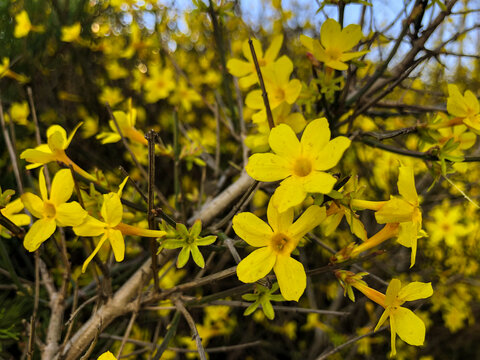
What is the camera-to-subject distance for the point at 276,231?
83cm

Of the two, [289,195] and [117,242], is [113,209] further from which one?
[289,195]

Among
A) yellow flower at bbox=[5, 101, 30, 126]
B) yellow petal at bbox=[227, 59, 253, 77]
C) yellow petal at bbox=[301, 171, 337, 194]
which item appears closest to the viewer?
yellow petal at bbox=[301, 171, 337, 194]

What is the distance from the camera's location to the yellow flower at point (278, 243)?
0.78 metres

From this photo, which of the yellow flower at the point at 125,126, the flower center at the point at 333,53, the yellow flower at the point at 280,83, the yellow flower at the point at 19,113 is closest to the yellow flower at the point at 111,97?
the yellow flower at the point at 19,113

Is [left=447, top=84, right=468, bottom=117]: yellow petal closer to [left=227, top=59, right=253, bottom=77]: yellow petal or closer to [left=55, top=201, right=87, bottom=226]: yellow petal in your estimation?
[left=227, top=59, right=253, bottom=77]: yellow petal

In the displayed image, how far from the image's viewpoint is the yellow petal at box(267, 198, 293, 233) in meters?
0.81

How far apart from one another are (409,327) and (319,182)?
41 centimetres

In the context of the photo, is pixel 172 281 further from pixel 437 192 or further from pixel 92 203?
pixel 437 192

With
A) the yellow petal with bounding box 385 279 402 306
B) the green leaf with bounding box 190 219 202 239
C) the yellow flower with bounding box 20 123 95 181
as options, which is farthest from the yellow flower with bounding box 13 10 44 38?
the yellow petal with bounding box 385 279 402 306

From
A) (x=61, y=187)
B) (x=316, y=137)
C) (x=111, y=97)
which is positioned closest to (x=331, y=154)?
(x=316, y=137)

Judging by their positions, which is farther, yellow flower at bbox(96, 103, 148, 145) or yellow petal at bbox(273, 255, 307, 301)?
yellow flower at bbox(96, 103, 148, 145)

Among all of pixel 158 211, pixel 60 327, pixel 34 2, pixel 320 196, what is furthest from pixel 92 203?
pixel 34 2

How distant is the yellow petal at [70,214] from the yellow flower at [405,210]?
60cm

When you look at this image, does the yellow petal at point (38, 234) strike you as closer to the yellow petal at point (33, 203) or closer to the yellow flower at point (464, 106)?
the yellow petal at point (33, 203)
